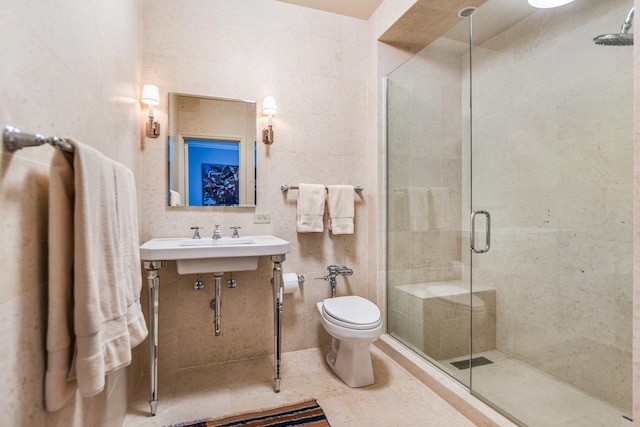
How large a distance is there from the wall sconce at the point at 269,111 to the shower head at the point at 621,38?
70.5 inches

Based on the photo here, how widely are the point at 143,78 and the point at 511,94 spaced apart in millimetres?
2348

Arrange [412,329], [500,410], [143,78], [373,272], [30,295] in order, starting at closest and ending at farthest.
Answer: [30,295]
[500,410]
[143,78]
[412,329]
[373,272]

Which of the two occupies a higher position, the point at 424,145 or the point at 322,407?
the point at 424,145

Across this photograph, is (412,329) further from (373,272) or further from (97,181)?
(97,181)

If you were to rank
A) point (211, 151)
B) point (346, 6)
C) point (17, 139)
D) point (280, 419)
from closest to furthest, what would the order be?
point (17, 139) < point (280, 419) < point (211, 151) < point (346, 6)

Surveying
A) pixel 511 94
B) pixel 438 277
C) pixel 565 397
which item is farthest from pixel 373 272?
pixel 511 94

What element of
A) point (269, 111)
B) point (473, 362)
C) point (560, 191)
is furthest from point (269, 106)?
point (473, 362)

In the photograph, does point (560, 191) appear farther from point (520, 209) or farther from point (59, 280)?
point (59, 280)

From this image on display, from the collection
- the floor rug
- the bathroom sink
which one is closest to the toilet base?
the floor rug

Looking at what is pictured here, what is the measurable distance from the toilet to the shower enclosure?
49 cm

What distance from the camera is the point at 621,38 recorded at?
4.52 feet

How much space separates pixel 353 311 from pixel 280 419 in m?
0.66

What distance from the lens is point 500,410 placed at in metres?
1.46

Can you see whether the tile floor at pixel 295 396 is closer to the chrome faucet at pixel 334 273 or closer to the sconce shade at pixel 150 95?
the chrome faucet at pixel 334 273
